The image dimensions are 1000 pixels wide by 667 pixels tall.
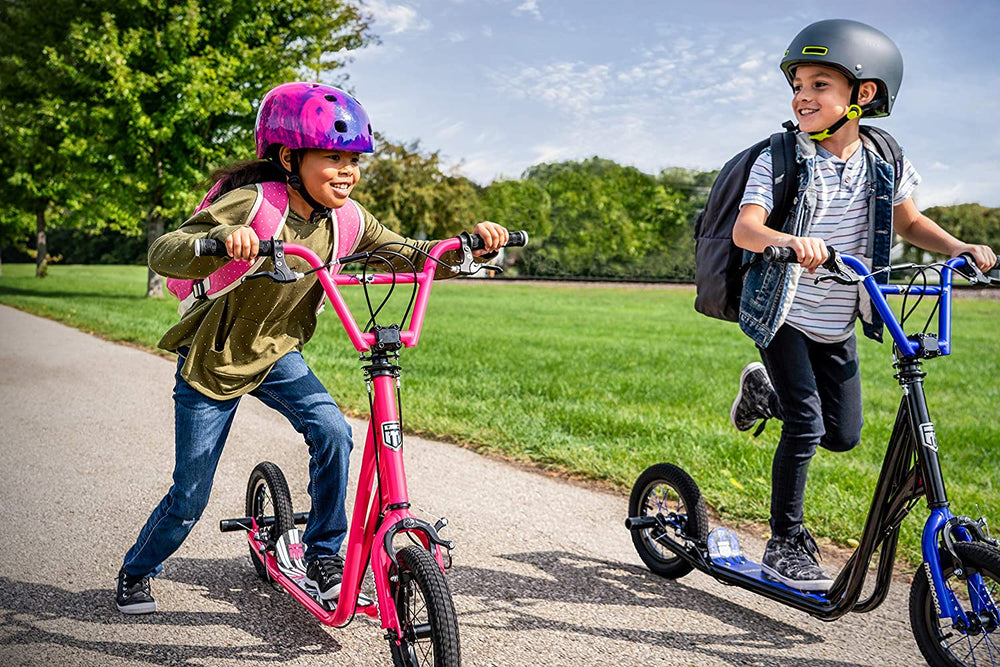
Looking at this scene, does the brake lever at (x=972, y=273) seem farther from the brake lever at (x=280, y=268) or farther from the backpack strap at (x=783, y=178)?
the brake lever at (x=280, y=268)

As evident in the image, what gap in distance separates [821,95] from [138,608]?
3.24 m

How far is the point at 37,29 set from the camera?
72.8ft

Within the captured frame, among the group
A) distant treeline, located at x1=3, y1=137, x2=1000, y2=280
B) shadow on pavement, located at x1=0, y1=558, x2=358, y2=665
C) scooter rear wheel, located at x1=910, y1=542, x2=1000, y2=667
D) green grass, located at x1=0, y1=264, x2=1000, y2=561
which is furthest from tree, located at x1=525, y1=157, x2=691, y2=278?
scooter rear wheel, located at x1=910, y1=542, x2=1000, y2=667

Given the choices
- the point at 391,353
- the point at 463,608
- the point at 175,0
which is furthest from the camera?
the point at 175,0

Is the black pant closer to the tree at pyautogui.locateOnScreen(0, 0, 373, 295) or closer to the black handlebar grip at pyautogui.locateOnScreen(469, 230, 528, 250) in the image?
the black handlebar grip at pyautogui.locateOnScreen(469, 230, 528, 250)

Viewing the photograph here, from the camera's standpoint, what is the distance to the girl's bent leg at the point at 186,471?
10.7ft

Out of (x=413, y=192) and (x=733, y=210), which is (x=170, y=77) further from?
(x=413, y=192)

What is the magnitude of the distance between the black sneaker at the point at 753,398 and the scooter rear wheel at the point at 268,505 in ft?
6.46

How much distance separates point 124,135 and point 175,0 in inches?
126

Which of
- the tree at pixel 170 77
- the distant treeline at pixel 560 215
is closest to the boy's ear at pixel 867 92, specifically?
the tree at pixel 170 77

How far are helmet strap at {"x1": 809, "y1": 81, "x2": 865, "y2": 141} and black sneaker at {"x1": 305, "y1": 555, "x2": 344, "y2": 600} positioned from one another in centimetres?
244

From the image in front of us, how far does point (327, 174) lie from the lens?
3125mm

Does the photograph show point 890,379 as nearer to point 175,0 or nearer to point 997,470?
point 997,470

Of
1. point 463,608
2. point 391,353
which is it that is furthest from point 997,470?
point 391,353
